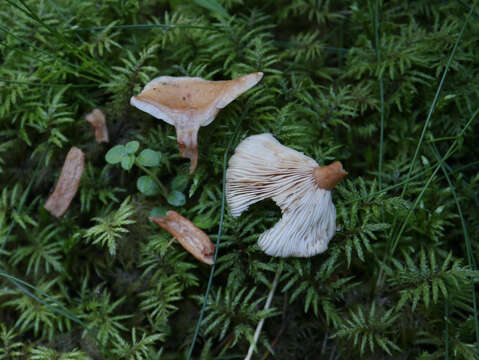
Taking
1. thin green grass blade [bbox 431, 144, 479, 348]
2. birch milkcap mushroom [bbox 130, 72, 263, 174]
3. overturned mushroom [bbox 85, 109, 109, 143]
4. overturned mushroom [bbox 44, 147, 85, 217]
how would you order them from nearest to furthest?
thin green grass blade [bbox 431, 144, 479, 348]
birch milkcap mushroom [bbox 130, 72, 263, 174]
overturned mushroom [bbox 44, 147, 85, 217]
overturned mushroom [bbox 85, 109, 109, 143]

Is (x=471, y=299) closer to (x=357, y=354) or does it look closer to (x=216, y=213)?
(x=357, y=354)

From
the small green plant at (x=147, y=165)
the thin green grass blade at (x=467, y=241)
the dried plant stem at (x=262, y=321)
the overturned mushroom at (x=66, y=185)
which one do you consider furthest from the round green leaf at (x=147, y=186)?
the thin green grass blade at (x=467, y=241)

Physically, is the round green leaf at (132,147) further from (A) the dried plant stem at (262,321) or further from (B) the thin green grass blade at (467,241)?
(B) the thin green grass blade at (467,241)

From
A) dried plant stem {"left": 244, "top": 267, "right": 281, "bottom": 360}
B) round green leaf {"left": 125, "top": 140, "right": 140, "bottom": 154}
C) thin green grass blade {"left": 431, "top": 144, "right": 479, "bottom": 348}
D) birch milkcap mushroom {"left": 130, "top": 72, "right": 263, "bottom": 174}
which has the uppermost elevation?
birch milkcap mushroom {"left": 130, "top": 72, "right": 263, "bottom": 174}

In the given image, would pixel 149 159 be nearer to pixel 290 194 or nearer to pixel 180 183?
pixel 180 183

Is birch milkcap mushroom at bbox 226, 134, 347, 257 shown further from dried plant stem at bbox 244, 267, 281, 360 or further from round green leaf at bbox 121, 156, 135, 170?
round green leaf at bbox 121, 156, 135, 170

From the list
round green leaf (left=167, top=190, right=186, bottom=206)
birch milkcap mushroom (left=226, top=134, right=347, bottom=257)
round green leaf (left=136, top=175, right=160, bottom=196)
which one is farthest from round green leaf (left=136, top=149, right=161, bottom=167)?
birch milkcap mushroom (left=226, top=134, right=347, bottom=257)

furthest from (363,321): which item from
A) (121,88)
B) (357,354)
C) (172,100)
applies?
(121,88)
